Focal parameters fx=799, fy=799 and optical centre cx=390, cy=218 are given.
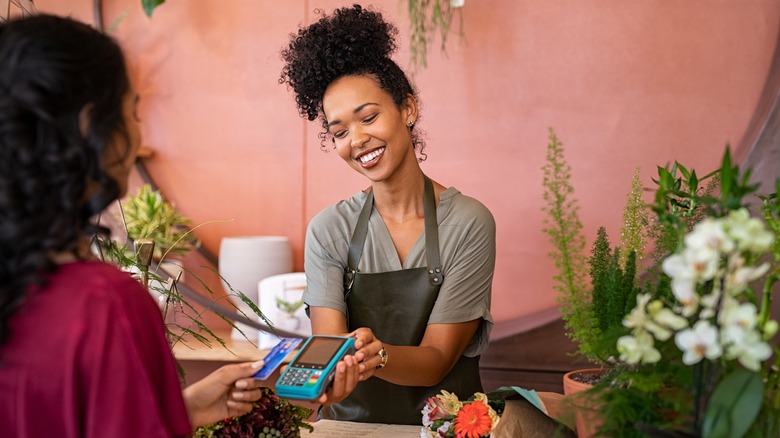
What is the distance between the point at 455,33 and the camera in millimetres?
3035

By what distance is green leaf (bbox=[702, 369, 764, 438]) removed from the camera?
856 millimetres

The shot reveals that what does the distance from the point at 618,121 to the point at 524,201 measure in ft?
1.45

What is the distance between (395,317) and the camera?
6.55ft

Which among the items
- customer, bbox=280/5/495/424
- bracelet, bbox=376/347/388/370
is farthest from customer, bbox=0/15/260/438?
customer, bbox=280/5/495/424

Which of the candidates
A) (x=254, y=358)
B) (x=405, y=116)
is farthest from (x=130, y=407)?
(x=254, y=358)

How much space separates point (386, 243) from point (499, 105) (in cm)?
115

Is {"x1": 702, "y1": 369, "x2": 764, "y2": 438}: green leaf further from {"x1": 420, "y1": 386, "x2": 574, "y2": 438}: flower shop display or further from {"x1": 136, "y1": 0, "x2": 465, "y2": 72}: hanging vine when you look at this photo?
{"x1": 136, "y1": 0, "x2": 465, "y2": 72}: hanging vine

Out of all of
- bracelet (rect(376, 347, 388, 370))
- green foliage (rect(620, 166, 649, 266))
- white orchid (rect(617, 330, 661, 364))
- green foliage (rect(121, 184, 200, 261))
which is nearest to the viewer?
white orchid (rect(617, 330, 661, 364))

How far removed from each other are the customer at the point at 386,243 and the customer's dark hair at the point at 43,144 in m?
1.10

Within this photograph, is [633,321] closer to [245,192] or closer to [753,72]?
[753,72]

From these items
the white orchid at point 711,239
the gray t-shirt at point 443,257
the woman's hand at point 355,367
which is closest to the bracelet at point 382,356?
the woman's hand at point 355,367

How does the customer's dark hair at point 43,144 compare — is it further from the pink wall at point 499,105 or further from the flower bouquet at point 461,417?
the pink wall at point 499,105

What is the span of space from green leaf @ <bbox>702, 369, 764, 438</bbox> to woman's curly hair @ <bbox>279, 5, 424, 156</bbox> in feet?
4.15

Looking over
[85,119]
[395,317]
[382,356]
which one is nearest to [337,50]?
[395,317]
